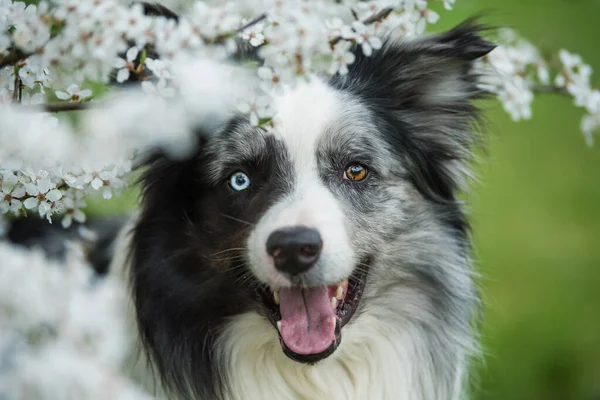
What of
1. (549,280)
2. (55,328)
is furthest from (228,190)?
(549,280)

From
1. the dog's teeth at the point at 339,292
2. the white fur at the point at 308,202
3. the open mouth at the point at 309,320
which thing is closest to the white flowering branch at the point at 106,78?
the white fur at the point at 308,202

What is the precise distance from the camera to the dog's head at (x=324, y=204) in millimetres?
3127

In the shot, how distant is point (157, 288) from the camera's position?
11.2 ft

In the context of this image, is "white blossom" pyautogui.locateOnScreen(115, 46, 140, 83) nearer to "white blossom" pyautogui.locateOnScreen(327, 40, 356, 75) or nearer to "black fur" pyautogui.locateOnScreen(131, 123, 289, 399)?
"white blossom" pyautogui.locateOnScreen(327, 40, 356, 75)

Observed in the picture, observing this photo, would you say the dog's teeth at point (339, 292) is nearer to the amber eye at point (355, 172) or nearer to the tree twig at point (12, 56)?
the amber eye at point (355, 172)

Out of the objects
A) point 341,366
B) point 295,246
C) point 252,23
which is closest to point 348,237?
point 295,246

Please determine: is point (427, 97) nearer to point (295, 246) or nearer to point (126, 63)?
point (295, 246)

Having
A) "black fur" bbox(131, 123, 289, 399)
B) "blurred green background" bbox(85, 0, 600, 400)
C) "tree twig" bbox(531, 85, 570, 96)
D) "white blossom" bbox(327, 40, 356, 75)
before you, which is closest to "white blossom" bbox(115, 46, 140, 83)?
"white blossom" bbox(327, 40, 356, 75)

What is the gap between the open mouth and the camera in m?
3.06

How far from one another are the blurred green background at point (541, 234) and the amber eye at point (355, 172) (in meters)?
0.78

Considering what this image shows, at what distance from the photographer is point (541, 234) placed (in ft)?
21.1

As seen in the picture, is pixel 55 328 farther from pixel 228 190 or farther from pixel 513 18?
pixel 513 18

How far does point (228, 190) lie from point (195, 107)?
1205 mm

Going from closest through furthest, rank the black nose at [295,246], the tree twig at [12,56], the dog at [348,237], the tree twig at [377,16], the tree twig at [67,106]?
the tree twig at [12,56] → the tree twig at [67,106] → the tree twig at [377,16] → the black nose at [295,246] → the dog at [348,237]
